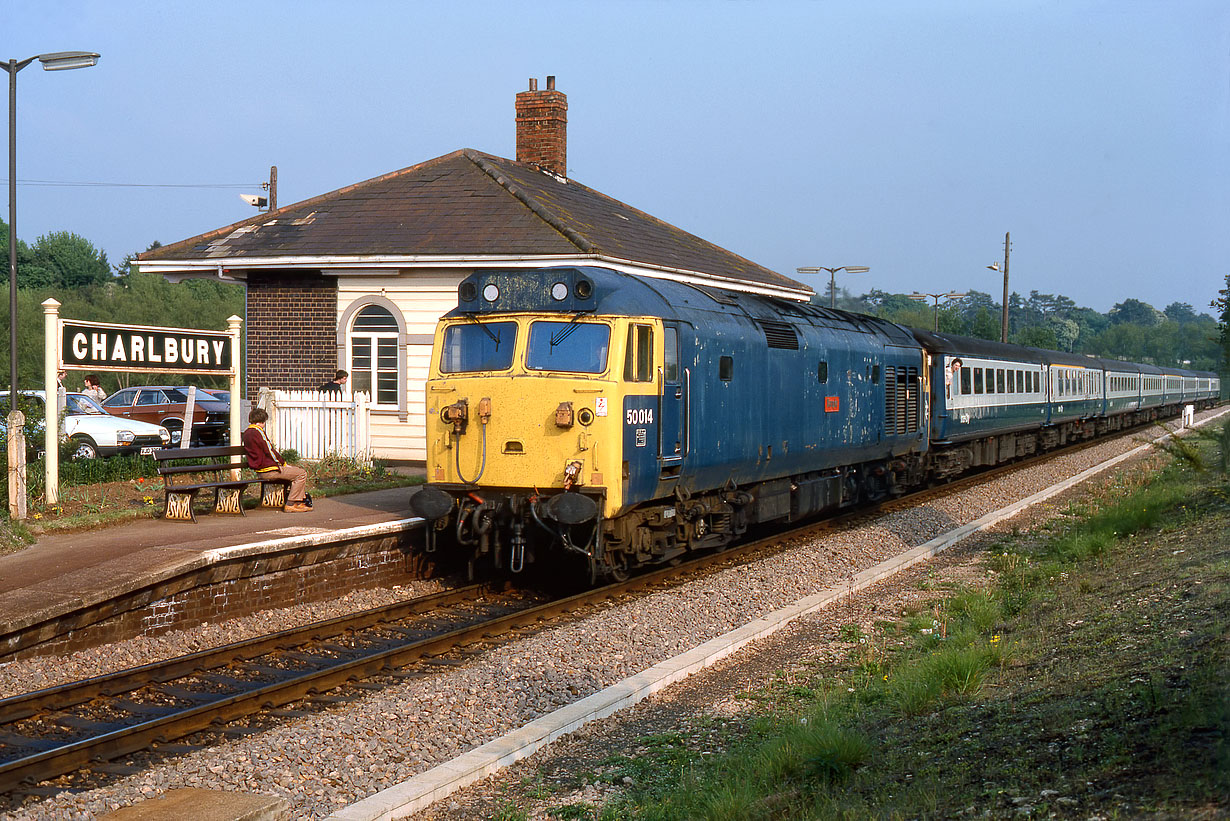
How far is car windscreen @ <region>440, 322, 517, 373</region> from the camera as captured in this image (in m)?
11.2

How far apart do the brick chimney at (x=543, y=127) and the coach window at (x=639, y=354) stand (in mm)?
14422

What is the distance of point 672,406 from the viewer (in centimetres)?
1159

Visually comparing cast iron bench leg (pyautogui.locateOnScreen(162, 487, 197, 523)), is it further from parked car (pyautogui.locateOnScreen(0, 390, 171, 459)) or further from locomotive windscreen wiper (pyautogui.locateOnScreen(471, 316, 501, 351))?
parked car (pyautogui.locateOnScreen(0, 390, 171, 459))

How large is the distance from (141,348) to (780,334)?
7961 mm

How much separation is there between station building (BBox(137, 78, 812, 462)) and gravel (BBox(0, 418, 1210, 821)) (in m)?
7.50

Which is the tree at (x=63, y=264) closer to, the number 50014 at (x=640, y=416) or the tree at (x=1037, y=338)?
the tree at (x=1037, y=338)

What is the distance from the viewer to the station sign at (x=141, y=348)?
42.6 feet

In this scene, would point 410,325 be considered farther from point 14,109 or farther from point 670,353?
point 670,353

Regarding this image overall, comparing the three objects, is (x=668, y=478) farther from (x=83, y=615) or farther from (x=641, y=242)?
(x=641, y=242)

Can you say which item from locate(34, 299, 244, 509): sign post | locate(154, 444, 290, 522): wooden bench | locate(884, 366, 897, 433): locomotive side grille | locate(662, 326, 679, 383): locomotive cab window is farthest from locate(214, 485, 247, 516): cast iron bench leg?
locate(884, 366, 897, 433): locomotive side grille

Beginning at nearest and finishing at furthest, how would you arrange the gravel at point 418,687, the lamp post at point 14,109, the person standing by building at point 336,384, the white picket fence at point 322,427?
the gravel at point 418,687 < the lamp post at point 14,109 < the white picket fence at point 322,427 < the person standing by building at point 336,384

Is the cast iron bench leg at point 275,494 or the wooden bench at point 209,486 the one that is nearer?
the wooden bench at point 209,486

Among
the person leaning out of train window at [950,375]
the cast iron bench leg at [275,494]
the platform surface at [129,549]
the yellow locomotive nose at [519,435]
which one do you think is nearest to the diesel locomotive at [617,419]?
the yellow locomotive nose at [519,435]

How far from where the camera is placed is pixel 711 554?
14141mm
